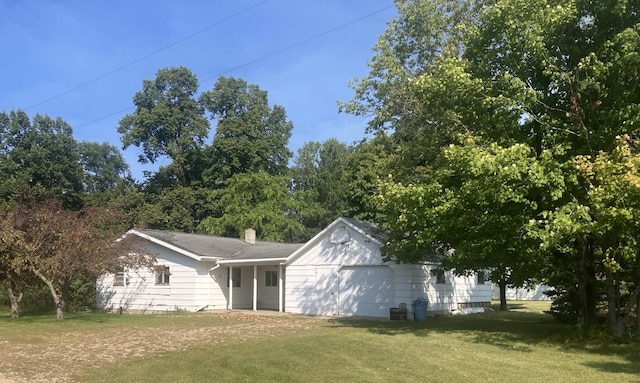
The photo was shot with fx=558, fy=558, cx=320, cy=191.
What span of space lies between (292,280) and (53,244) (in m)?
10.7

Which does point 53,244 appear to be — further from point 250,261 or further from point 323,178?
point 323,178

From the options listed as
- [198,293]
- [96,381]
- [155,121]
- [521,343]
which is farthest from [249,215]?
[96,381]

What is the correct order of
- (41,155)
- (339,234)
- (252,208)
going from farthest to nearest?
1. (252,208)
2. (41,155)
3. (339,234)

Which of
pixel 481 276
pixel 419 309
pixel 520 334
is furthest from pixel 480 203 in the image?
pixel 481 276

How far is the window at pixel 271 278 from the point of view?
3039 cm

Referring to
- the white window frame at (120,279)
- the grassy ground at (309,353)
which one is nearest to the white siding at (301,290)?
the grassy ground at (309,353)

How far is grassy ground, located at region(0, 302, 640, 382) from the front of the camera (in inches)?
390

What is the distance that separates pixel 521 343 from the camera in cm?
1473

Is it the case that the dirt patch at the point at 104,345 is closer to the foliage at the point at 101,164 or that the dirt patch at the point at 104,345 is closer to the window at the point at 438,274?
the window at the point at 438,274

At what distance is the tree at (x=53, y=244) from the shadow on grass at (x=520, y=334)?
31.8ft

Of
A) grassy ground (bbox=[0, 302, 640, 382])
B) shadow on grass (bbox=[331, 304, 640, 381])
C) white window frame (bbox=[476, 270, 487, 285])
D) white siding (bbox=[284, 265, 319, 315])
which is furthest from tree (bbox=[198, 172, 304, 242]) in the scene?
grassy ground (bbox=[0, 302, 640, 382])

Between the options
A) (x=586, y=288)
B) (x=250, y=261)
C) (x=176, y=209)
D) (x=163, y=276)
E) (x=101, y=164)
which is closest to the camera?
(x=586, y=288)

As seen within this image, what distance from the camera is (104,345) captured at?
14.2 meters

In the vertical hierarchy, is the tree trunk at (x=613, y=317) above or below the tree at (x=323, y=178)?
below
